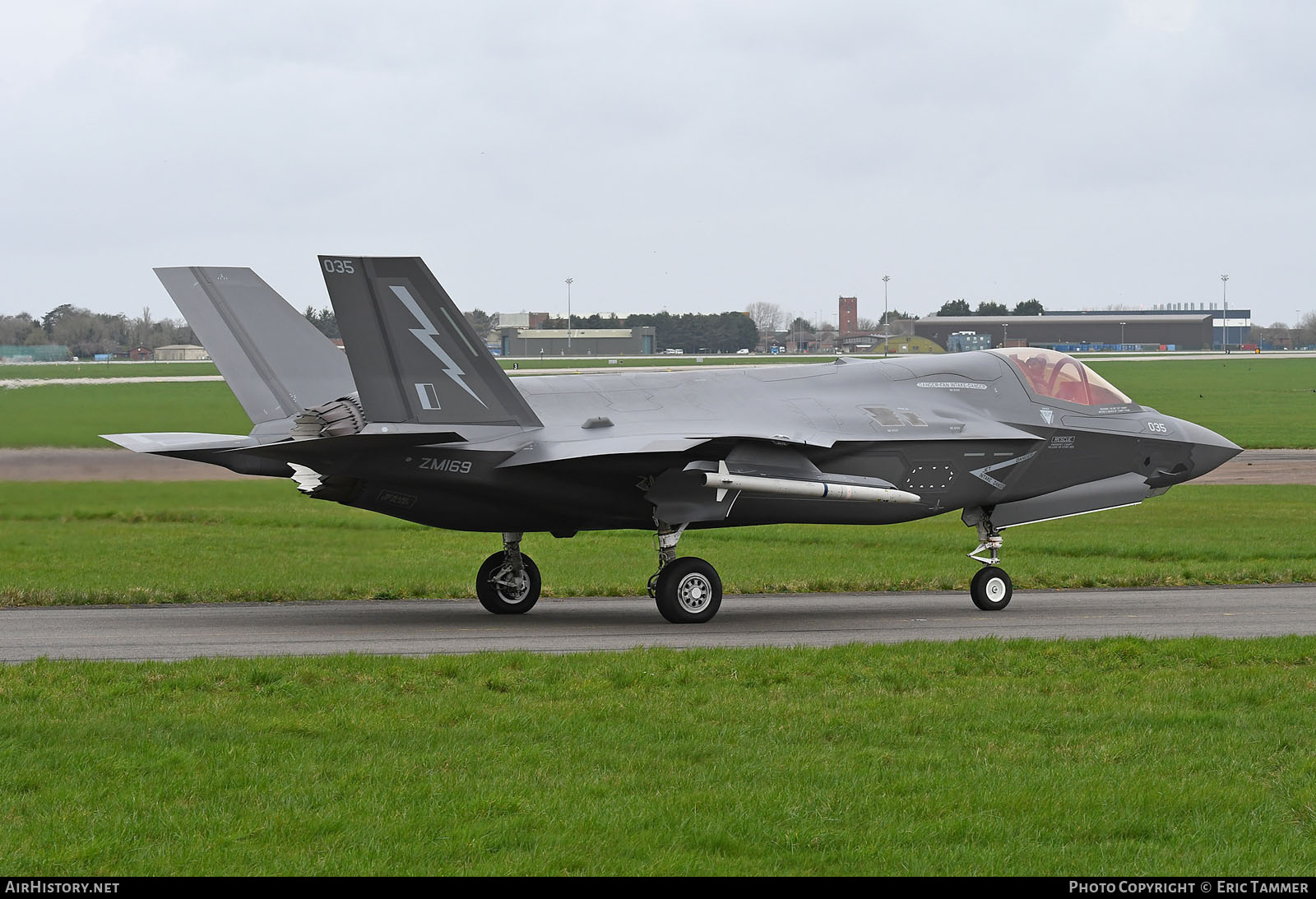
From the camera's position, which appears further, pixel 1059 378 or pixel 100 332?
pixel 100 332

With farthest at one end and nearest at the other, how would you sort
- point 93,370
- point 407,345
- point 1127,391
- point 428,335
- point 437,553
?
point 1127,391, point 93,370, point 437,553, point 428,335, point 407,345

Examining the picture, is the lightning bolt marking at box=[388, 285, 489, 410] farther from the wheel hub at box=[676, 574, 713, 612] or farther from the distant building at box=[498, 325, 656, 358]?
the distant building at box=[498, 325, 656, 358]

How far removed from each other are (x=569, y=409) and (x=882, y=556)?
31.2ft

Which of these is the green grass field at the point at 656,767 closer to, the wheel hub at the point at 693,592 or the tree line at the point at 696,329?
the wheel hub at the point at 693,592

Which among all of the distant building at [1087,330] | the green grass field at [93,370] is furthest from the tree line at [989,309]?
the green grass field at [93,370]

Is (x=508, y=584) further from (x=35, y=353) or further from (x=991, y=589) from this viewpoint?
(x=35, y=353)

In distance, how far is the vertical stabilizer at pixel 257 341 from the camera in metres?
17.7

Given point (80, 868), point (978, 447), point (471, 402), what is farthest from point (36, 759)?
point (978, 447)

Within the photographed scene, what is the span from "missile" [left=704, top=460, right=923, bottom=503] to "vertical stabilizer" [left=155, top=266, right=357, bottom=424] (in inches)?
207

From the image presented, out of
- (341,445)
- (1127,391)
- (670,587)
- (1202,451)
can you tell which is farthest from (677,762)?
(1127,391)

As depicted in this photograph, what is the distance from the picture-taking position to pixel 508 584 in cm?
1777

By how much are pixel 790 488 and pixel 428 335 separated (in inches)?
181

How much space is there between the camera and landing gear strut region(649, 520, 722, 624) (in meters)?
16.3

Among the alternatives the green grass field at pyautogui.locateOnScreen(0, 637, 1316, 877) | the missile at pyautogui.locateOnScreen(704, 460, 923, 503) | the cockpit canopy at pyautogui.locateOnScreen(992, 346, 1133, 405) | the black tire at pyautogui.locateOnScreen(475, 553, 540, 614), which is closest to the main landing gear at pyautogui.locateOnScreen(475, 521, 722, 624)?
the black tire at pyautogui.locateOnScreen(475, 553, 540, 614)
